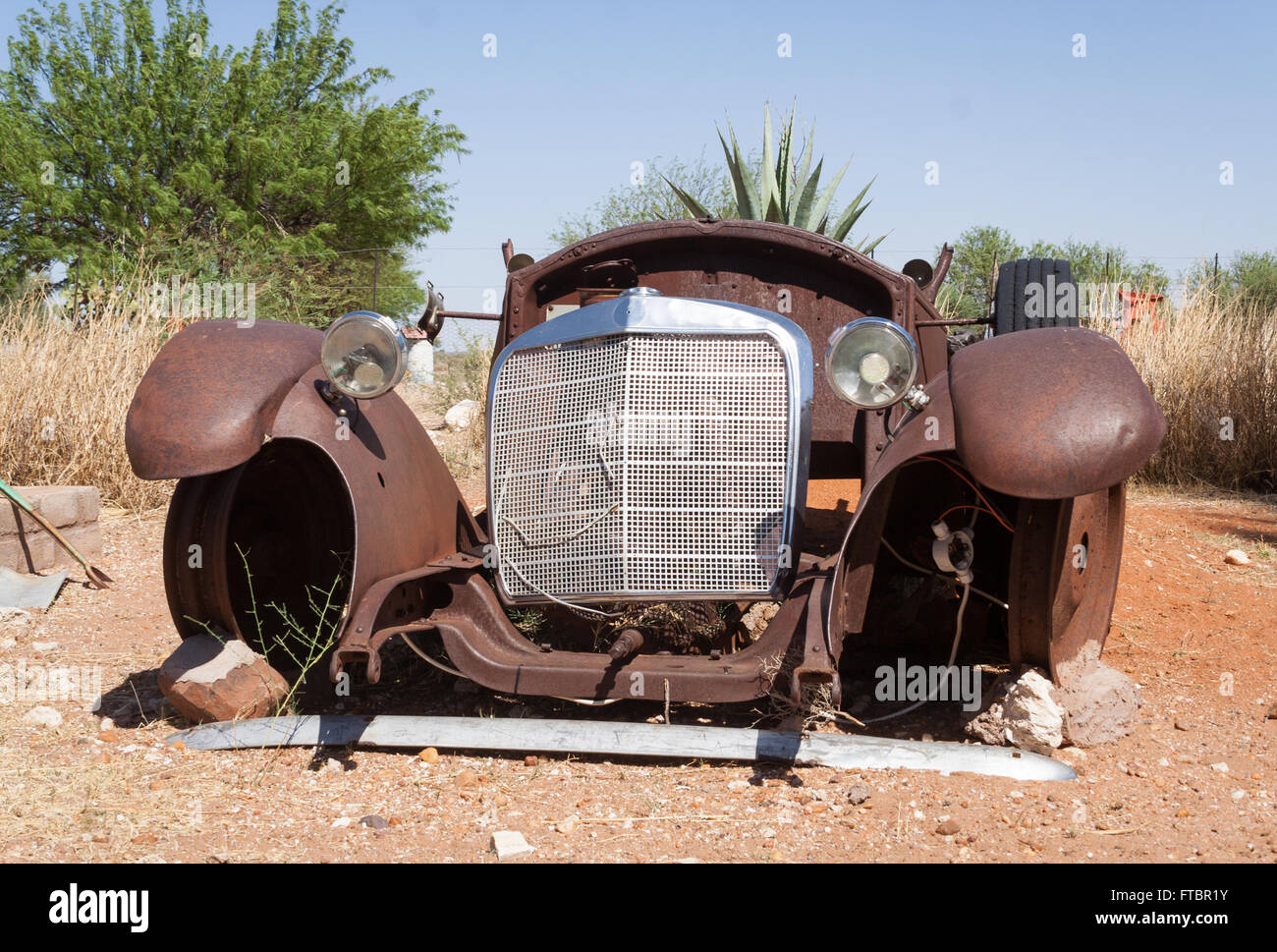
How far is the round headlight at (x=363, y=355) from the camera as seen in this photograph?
3834 mm

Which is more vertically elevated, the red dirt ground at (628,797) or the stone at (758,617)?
the stone at (758,617)

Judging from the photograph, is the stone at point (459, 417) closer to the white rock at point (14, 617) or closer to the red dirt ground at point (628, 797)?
the white rock at point (14, 617)

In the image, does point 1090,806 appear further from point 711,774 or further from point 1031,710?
point 711,774

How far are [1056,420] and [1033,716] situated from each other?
1060mm

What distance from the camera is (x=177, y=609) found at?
4043mm

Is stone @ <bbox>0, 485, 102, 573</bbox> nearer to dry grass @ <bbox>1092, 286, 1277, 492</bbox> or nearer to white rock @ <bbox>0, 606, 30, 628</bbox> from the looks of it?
white rock @ <bbox>0, 606, 30, 628</bbox>

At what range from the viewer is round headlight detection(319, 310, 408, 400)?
3.83 metres

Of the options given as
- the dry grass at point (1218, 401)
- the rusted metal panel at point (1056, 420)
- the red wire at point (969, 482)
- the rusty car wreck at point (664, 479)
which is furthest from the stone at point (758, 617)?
the dry grass at point (1218, 401)

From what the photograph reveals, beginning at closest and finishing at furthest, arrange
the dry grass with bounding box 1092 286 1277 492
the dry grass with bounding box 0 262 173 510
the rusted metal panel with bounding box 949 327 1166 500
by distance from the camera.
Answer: the rusted metal panel with bounding box 949 327 1166 500 → the dry grass with bounding box 0 262 173 510 → the dry grass with bounding box 1092 286 1277 492

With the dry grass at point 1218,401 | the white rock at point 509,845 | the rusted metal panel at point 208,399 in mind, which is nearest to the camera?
the white rock at point 509,845

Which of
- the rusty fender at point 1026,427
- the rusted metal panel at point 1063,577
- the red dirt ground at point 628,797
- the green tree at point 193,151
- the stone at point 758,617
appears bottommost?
the red dirt ground at point 628,797

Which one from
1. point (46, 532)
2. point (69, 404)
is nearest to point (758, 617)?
point (46, 532)

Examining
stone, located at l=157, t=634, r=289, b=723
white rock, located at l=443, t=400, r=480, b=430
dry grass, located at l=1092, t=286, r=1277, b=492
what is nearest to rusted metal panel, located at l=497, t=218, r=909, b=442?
stone, located at l=157, t=634, r=289, b=723
